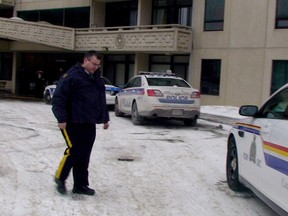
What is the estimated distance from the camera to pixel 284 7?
20359mm

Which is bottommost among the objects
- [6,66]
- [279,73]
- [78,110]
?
[78,110]

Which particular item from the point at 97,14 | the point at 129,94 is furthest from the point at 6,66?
the point at 129,94

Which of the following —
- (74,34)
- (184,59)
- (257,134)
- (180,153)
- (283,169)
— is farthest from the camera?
(74,34)

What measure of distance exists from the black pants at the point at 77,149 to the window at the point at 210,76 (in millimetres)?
17511

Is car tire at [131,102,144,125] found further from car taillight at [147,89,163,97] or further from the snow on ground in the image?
the snow on ground

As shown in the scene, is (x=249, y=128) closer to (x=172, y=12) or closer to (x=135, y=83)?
(x=135, y=83)

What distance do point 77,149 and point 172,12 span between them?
69.3 feet

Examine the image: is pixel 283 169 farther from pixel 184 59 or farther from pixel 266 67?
pixel 184 59

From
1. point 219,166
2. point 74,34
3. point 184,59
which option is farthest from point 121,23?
point 219,166

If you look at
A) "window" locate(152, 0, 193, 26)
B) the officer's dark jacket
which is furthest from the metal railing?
the officer's dark jacket

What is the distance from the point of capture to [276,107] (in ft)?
18.3

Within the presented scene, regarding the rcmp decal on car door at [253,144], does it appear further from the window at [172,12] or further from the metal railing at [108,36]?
the window at [172,12]

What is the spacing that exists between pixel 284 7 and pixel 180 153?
13210mm

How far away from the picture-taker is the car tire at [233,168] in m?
6.47
